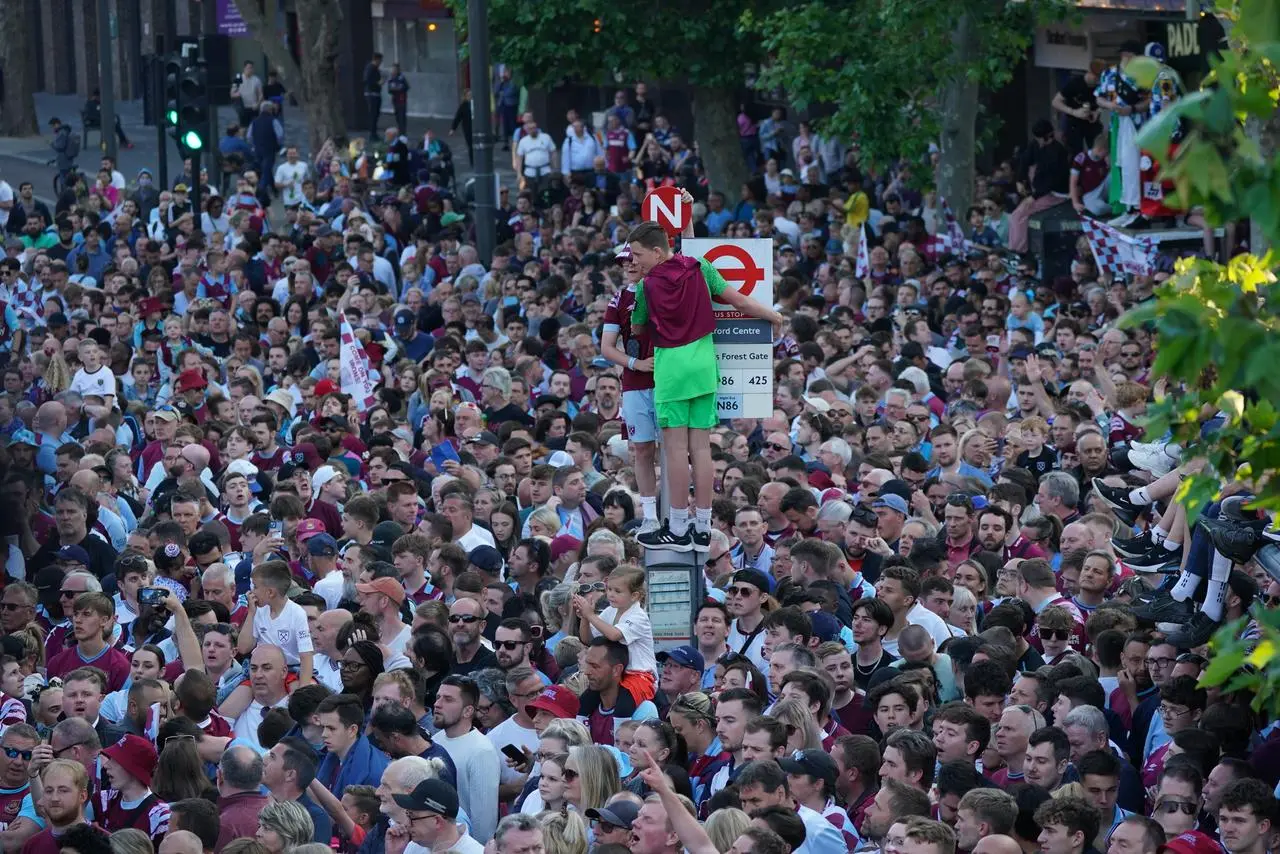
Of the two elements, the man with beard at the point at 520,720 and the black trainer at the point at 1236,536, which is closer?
the black trainer at the point at 1236,536

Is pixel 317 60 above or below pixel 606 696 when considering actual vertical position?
above

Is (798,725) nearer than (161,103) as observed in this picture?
Yes

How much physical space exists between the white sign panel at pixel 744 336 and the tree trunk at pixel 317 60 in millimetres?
27292

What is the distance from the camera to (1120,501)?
10516 mm

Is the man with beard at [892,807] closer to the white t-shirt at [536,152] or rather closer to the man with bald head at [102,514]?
the man with bald head at [102,514]

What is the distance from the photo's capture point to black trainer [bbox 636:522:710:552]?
10.5 meters

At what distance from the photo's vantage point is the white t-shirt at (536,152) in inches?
1227

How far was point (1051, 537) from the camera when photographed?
466 inches

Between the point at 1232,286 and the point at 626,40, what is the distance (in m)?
24.0

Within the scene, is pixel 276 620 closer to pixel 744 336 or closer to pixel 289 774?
pixel 289 774

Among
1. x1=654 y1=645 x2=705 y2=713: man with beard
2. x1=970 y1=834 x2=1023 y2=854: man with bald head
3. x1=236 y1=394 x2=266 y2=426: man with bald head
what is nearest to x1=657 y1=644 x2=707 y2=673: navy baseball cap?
x1=654 y1=645 x2=705 y2=713: man with beard

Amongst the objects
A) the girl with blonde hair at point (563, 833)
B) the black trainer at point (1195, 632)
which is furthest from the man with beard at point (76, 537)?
the black trainer at point (1195, 632)

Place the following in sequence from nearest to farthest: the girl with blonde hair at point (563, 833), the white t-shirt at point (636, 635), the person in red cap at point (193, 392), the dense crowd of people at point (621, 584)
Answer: the girl with blonde hair at point (563, 833)
the dense crowd of people at point (621, 584)
the white t-shirt at point (636, 635)
the person in red cap at point (193, 392)

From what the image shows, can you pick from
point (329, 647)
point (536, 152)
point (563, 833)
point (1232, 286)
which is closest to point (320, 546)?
point (329, 647)
